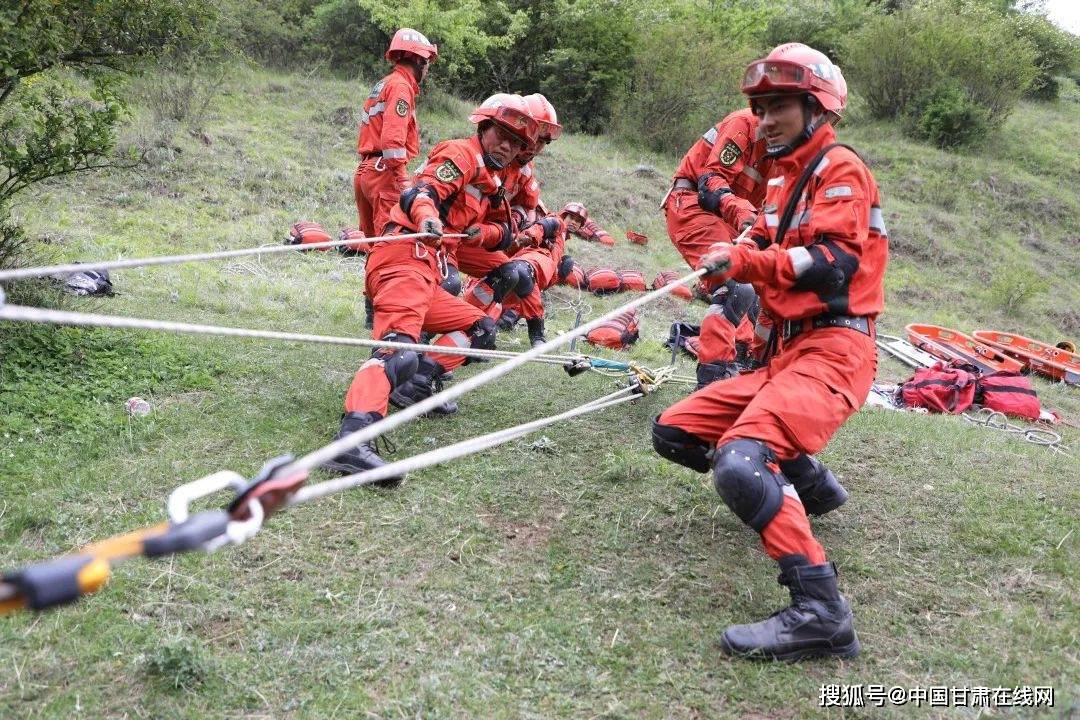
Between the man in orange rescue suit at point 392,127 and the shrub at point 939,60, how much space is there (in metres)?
18.3

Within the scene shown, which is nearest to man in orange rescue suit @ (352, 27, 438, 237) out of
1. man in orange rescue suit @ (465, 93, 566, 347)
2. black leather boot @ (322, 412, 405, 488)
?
man in orange rescue suit @ (465, 93, 566, 347)

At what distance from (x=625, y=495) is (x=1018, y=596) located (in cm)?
193

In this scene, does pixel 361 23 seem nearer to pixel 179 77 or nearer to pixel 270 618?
pixel 179 77

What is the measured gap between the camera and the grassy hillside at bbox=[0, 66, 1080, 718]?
3.03 metres

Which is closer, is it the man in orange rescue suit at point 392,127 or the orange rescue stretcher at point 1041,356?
the man in orange rescue suit at point 392,127

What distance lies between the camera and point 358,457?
4535mm

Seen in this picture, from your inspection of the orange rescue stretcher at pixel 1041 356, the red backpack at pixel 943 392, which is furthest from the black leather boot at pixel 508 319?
the orange rescue stretcher at pixel 1041 356

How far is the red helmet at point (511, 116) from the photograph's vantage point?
5645 millimetres

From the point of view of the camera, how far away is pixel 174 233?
10789 mm

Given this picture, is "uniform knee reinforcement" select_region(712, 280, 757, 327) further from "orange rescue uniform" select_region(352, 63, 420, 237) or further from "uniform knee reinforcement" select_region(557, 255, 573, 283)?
"uniform knee reinforcement" select_region(557, 255, 573, 283)

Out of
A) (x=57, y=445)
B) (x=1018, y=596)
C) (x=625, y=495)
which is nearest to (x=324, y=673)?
(x=625, y=495)

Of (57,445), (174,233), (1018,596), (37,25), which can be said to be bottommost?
(174,233)

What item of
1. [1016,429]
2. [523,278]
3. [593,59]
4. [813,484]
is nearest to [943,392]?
[1016,429]

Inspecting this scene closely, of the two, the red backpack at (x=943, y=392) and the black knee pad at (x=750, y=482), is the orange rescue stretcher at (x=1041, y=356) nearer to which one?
the red backpack at (x=943, y=392)
